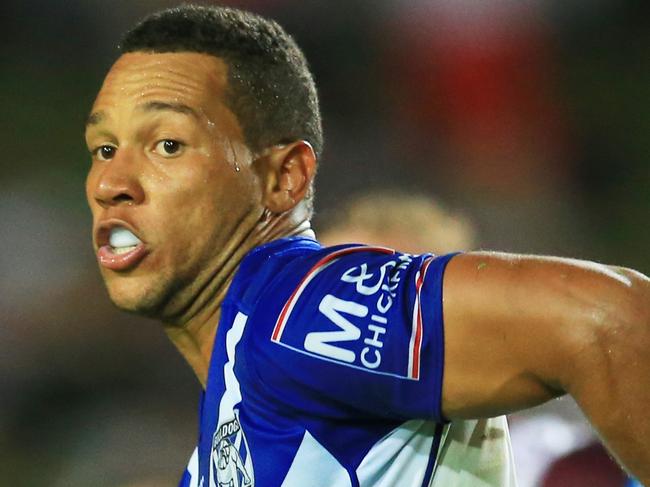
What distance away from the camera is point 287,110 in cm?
192

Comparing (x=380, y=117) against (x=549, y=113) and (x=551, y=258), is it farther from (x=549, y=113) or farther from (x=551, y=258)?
(x=551, y=258)

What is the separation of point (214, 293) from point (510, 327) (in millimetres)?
651

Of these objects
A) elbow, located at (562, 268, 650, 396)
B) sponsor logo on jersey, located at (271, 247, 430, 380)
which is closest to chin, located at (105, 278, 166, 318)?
sponsor logo on jersey, located at (271, 247, 430, 380)

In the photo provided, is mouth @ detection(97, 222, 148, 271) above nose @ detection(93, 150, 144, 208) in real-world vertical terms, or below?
below

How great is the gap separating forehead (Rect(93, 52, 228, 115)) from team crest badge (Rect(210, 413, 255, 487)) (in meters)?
0.55

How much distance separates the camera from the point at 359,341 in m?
1.38

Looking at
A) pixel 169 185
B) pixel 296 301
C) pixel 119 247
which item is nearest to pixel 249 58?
pixel 169 185

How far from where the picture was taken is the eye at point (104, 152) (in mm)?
1847

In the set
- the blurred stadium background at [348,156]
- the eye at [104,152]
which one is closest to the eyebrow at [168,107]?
the eye at [104,152]

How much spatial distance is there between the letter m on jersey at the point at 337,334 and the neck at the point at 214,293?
42 centimetres

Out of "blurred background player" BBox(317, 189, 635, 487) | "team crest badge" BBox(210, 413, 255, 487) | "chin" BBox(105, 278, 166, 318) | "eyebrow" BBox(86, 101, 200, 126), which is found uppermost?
"eyebrow" BBox(86, 101, 200, 126)

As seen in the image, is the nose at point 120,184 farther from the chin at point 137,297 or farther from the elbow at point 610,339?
the elbow at point 610,339

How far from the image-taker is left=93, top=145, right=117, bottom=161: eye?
1.85 meters

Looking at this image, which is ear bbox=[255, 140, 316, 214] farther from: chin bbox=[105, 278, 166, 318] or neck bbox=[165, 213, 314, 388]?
chin bbox=[105, 278, 166, 318]
